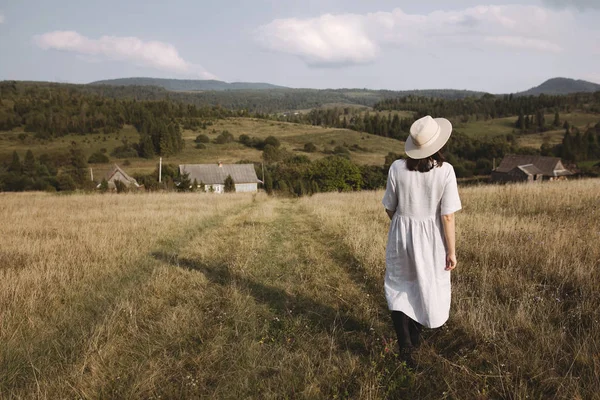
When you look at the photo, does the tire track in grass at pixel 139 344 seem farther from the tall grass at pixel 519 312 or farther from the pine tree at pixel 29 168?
the pine tree at pixel 29 168

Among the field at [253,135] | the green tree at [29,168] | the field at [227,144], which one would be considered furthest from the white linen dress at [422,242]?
the field at [227,144]

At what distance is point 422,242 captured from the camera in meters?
3.39

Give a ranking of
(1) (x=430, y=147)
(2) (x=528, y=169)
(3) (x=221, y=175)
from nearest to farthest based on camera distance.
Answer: (1) (x=430, y=147), (3) (x=221, y=175), (2) (x=528, y=169)

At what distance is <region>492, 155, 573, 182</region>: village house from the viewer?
63.4m

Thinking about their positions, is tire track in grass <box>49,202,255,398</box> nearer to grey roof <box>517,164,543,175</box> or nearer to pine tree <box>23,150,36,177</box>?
pine tree <box>23,150,36,177</box>

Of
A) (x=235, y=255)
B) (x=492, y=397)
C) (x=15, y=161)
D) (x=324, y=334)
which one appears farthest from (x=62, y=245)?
(x=15, y=161)

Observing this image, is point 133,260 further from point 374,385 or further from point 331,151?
point 331,151

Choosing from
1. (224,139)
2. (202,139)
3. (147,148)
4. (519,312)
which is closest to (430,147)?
(519,312)

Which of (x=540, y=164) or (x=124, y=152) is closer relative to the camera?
(x=540, y=164)

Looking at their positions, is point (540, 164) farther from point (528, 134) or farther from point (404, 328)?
point (404, 328)

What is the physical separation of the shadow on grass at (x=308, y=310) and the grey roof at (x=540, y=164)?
71884mm

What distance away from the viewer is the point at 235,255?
24.9 feet

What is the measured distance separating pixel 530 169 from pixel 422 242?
74196 millimetres

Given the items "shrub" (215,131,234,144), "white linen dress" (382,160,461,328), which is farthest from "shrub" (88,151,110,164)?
"white linen dress" (382,160,461,328)
